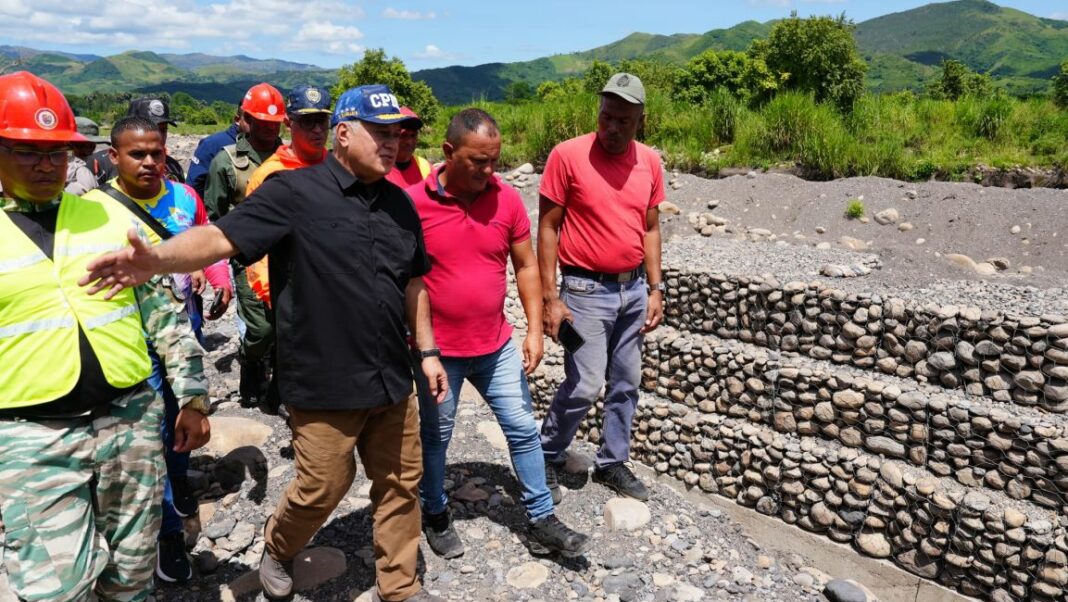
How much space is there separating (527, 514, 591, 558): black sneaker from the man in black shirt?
0.80 metres

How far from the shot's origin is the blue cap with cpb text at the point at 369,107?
2.31 meters

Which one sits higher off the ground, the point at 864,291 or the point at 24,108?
the point at 24,108

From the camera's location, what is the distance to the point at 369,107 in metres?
2.31

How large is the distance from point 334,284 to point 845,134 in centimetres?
971

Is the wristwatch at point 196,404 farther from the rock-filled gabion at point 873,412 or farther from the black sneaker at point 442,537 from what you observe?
the rock-filled gabion at point 873,412

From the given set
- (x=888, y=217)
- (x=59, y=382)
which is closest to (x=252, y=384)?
(x=59, y=382)

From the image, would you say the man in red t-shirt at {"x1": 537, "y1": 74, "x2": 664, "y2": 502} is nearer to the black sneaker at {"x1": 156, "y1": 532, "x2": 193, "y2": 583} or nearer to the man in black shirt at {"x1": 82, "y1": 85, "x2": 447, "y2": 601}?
the man in black shirt at {"x1": 82, "y1": 85, "x2": 447, "y2": 601}

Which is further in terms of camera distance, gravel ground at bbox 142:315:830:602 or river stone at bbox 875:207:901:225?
river stone at bbox 875:207:901:225

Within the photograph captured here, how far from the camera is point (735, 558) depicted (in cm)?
396

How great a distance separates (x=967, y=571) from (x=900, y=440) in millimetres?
849

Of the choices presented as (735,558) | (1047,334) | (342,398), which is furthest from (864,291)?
(342,398)

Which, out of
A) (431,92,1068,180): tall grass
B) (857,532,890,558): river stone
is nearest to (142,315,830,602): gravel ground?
(857,532,890,558): river stone

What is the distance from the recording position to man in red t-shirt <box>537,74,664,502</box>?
3469 mm

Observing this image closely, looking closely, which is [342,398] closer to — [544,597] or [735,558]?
[544,597]
